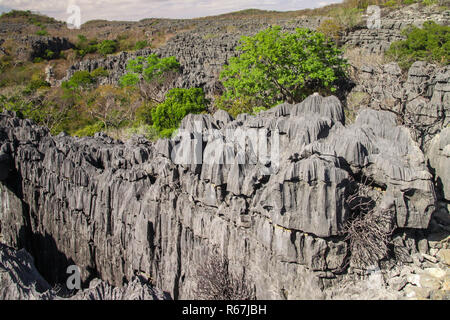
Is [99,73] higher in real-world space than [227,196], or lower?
higher

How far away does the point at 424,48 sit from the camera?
30438mm

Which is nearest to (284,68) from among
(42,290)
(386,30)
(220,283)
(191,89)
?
(191,89)

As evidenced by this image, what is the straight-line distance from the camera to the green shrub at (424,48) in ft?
91.6

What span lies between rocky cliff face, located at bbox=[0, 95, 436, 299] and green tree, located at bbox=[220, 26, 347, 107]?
30.2ft

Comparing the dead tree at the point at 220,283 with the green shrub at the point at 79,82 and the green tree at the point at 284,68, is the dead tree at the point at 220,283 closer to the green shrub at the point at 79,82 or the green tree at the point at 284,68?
the green tree at the point at 284,68

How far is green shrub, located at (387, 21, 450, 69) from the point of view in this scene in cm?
2792

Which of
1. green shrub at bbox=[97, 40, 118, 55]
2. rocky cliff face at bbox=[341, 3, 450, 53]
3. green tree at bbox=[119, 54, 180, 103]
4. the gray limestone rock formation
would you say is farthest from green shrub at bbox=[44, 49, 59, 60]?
the gray limestone rock formation

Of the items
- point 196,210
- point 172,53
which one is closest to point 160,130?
point 196,210

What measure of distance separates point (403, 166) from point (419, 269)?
9.10ft

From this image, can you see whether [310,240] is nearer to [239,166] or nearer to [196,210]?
[239,166]

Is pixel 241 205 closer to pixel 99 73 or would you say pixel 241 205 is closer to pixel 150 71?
pixel 150 71

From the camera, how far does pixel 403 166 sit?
921 cm

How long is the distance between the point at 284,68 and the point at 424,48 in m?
16.3

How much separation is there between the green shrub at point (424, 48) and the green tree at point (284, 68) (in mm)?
9106
